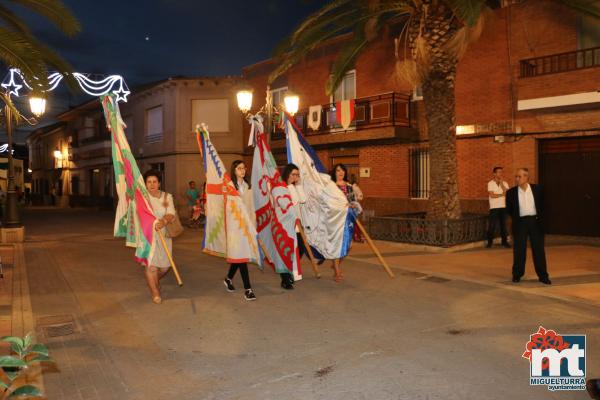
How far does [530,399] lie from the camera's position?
376cm

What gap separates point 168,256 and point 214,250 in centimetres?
98

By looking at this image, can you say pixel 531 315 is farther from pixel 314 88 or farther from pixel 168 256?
pixel 314 88

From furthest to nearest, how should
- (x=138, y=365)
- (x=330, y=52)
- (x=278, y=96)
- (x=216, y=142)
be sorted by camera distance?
(x=216, y=142), (x=278, y=96), (x=330, y=52), (x=138, y=365)

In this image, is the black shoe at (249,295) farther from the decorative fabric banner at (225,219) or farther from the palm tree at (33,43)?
the palm tree at (33,43)

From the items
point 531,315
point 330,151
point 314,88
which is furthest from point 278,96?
point 531,315

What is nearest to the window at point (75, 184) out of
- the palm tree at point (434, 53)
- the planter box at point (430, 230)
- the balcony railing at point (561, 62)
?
the palm tree at point (434, 53)

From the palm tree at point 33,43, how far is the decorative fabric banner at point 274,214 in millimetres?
4697

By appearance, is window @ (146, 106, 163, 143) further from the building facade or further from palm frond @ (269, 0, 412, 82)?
palm frond @ (269, 0, 412, 82)

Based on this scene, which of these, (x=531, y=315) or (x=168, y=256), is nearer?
(x=531, y=315)

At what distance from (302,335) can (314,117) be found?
14882 mm

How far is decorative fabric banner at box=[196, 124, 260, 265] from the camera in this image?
683 cm

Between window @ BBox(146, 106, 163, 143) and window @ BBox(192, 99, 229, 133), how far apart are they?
2472 mm

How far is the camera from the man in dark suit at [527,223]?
7637 mm

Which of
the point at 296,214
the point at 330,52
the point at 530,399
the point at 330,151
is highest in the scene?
the point at 330,52
